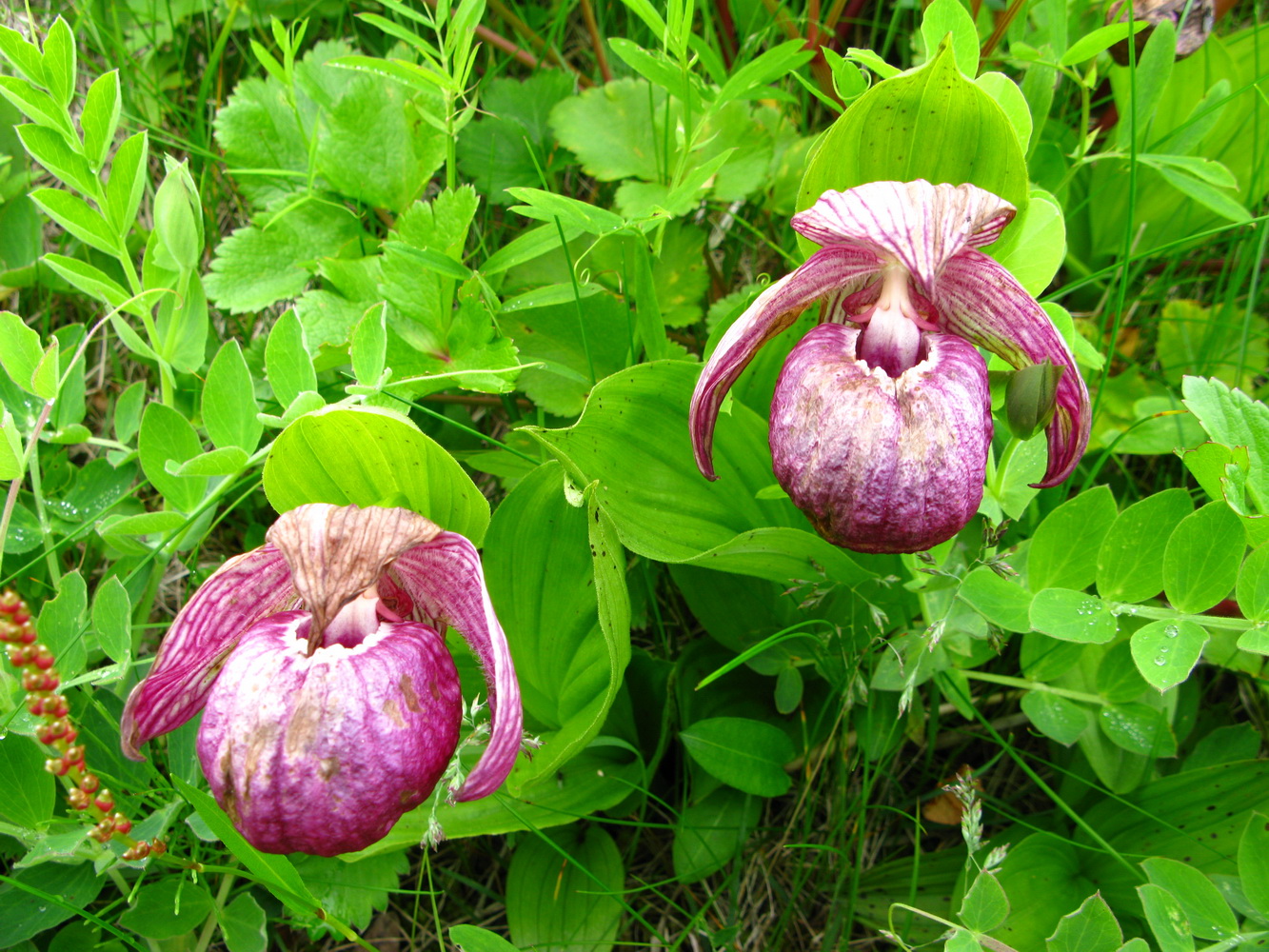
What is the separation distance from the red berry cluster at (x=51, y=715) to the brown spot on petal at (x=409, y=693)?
0.34 metres

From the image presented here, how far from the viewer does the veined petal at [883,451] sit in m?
1.07

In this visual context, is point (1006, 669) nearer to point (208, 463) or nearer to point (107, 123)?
point (208, 463)

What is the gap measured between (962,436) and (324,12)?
1.89 meters

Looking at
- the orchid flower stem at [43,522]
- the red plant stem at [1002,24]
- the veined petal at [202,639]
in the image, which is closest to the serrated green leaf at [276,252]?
the orchid flower stem at [43,522]

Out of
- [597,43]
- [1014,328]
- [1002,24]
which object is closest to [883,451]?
[1014,328]

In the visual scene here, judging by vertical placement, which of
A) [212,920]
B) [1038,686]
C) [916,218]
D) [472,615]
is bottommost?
[212,920]

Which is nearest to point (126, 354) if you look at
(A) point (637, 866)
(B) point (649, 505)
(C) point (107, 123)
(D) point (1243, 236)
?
(C) point (107, 123)

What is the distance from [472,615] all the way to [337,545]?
7.9 inches

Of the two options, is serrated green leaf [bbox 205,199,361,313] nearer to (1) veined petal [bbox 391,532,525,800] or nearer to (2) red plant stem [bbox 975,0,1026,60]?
(1) veined petal [bbox 391,532,525,800]

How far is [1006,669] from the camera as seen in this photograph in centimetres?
171

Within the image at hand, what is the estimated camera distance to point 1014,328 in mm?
1262

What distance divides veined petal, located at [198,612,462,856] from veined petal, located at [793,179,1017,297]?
2.46 feet

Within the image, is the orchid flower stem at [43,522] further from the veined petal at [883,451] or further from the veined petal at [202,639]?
the veined petal at [883,451]

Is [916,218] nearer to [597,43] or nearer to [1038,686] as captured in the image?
[1038,686]
